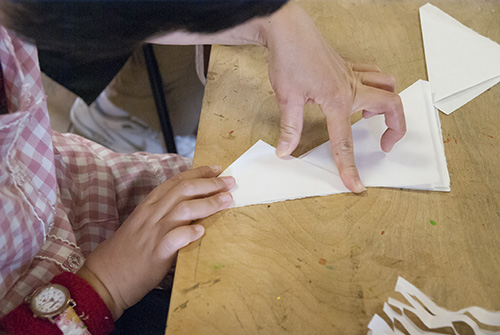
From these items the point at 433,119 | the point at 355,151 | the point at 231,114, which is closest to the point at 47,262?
the point at 231,114

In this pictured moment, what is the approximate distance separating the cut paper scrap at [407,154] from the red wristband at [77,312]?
32 cm

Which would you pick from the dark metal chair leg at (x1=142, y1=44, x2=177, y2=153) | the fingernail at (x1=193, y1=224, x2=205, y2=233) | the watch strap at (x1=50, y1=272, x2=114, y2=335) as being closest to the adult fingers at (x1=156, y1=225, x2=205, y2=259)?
the fingernail at (x1=193, y1=224, x2=205, y2=233)

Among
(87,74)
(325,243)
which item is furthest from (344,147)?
Answer: (87,74)

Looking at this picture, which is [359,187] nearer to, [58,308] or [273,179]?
[273,179]

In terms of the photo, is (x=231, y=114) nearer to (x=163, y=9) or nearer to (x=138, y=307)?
(x=163, y=9)

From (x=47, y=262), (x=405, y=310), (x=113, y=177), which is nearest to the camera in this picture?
(x=405, y=310)

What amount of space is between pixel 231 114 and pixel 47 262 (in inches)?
12.7

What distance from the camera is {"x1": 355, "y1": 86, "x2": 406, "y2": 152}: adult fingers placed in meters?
0.59

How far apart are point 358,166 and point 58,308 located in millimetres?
412

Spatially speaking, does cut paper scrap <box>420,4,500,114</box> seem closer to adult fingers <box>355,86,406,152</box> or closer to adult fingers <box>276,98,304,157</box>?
adult fingers <box>355,86,406,152</box>

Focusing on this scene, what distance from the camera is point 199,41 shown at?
60 centimetres

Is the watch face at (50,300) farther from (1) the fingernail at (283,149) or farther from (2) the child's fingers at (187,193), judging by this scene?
(1) the fingernail at (283,149)

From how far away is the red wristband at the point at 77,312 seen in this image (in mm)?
461

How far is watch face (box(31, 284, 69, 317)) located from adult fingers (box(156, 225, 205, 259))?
123 mm
